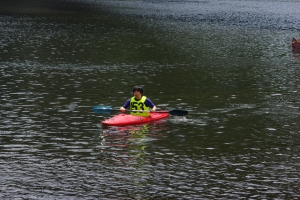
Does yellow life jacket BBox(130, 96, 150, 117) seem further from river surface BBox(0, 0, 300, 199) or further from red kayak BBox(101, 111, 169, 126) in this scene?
river surface BBox(0, 0, 300, 199)

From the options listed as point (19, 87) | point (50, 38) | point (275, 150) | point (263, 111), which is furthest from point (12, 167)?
point (50, 38)

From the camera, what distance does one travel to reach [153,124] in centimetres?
2792

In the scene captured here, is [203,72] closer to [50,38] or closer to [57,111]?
[57,111]

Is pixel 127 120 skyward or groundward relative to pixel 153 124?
skyward

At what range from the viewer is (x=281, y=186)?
63.2ft

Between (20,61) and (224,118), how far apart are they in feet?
79.0

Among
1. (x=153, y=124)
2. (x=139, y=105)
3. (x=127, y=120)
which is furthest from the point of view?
(x=139, y=105)

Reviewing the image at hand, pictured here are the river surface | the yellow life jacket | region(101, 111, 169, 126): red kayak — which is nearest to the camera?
the river surface

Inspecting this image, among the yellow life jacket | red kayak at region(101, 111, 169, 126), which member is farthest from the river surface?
the yellow life jacket

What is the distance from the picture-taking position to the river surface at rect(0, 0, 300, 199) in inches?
764

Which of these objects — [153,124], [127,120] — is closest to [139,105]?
[153,124]

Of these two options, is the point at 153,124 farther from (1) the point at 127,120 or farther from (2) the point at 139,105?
(1) the point at 127,120

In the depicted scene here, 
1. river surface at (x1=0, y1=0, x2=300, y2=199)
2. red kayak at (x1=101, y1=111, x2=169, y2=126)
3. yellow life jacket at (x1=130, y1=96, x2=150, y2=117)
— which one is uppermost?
yellow life jacket at (x1=130, y1=96, x2=150, y2=117)

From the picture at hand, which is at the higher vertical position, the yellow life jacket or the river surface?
the yellow life jacket
